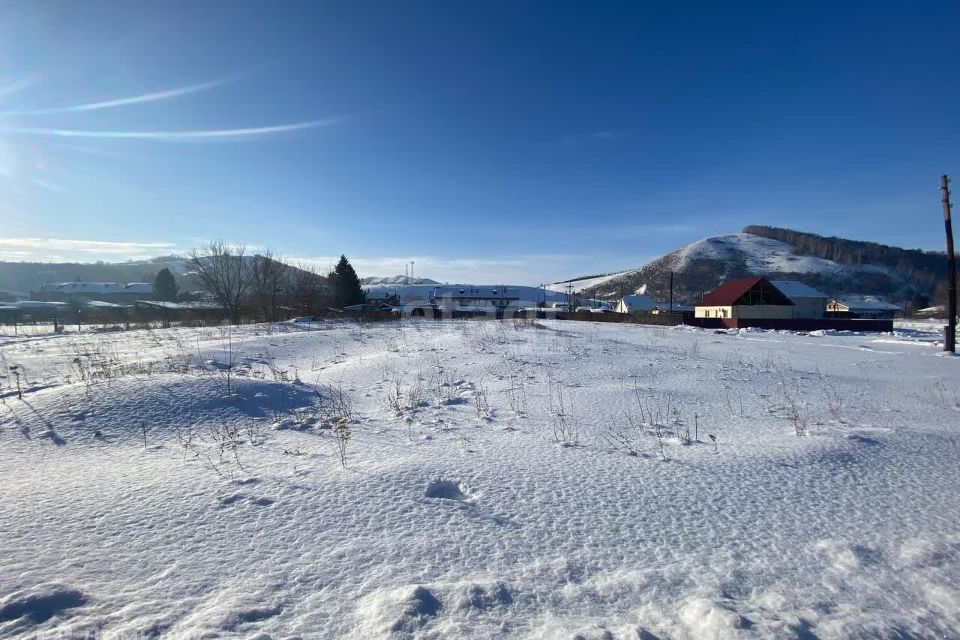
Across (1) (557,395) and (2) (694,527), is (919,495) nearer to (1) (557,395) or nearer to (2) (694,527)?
(2) (694,527)

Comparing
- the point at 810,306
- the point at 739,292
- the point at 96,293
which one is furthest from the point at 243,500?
the point at 96,293

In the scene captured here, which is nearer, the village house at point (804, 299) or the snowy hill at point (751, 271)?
the village house at point (804, 299)

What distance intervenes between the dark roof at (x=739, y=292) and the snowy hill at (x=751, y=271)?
6938 cm

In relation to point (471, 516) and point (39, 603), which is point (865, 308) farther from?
point (39, 603)

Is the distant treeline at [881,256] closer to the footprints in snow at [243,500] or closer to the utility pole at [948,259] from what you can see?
the utility pole at [948,259]

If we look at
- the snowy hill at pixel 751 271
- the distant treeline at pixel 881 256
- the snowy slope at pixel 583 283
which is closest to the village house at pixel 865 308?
the snowy hill at pixel 751 271

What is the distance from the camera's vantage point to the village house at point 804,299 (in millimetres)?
51656

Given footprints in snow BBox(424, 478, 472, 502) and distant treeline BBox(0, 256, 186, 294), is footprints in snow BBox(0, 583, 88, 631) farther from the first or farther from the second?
distant treeline BBox(0, 256, 186, 294)

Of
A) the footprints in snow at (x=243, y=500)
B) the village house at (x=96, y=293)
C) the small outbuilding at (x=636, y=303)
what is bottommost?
the footprints in snow at (x=243, y=500)

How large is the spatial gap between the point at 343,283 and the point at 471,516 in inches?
1838

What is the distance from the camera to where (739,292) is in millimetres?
41719

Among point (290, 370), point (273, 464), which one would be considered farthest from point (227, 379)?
point (273, 464)

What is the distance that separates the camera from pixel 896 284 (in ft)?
354

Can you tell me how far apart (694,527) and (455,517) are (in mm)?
1655
